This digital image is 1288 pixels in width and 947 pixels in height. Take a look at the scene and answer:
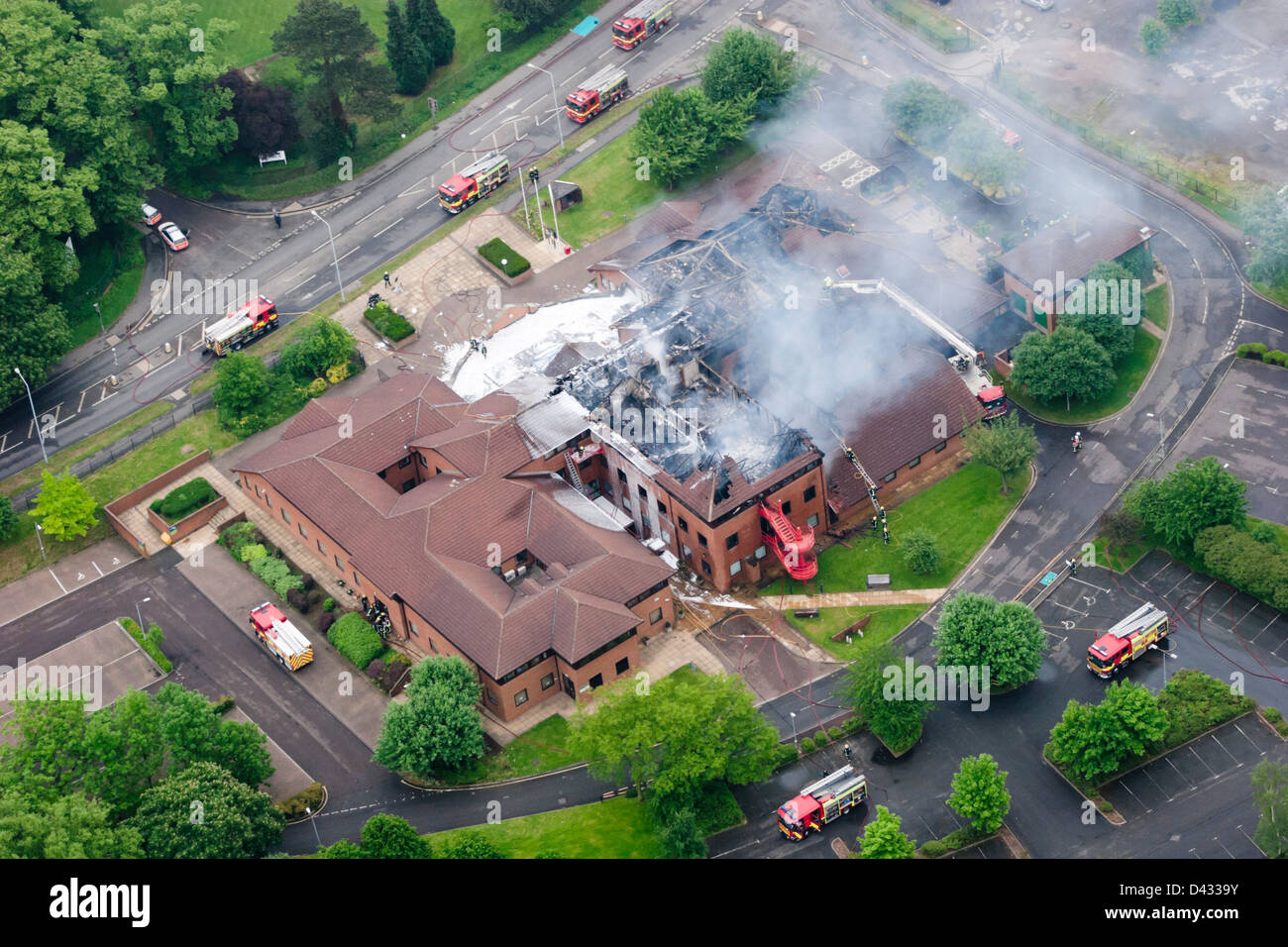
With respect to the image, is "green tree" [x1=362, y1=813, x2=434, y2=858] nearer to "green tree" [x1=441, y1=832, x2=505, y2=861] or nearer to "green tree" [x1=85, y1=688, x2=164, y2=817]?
"green tree" [x1=441, y1=832, x2=505, y2=861]

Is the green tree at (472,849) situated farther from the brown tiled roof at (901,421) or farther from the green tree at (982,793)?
the brown tiled roof at (901,421)

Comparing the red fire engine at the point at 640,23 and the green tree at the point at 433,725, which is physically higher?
the red fire engine at the point at 640,23

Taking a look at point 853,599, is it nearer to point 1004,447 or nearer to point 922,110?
point 1004,447

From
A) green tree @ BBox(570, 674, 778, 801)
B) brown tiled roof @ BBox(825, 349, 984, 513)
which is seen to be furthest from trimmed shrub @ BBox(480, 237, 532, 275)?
green tree @ BBox(570, 674, 778, 801)

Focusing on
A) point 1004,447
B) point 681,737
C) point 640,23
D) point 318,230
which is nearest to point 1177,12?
point 640,23

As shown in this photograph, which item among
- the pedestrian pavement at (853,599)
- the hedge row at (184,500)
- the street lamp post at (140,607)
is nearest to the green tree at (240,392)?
the hedge row at (184,500)
